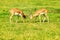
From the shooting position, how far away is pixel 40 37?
32.8 ft

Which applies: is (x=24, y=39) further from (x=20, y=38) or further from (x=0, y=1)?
(x=0, y=1)

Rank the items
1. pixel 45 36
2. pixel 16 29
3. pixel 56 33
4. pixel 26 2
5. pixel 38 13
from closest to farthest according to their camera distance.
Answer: pixel 45 36 → pixel 56 33 → pixel 16 29 → pixel 38 13 → pixel 26 2

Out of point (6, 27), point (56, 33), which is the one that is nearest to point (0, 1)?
point (6, 27)

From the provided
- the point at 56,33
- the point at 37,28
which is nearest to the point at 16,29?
the point at 37,28

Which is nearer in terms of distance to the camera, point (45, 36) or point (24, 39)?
point (24, 39)

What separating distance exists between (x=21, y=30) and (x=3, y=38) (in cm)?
226

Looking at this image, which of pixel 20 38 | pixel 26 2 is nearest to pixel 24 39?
pixel 20 38

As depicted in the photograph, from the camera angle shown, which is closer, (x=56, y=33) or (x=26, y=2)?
(x=56, y=33)

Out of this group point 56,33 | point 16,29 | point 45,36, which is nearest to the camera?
point 45,36

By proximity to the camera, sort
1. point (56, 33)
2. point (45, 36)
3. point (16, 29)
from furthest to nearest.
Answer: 1. point (16, 29)
2. point (56, 33)
3. point (45, 36)

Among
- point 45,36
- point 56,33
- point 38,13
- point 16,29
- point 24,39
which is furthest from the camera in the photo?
point 38,13

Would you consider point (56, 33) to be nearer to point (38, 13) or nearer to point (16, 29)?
point (16, 29)

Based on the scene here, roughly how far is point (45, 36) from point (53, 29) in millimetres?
1905

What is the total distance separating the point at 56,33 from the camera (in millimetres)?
11078
